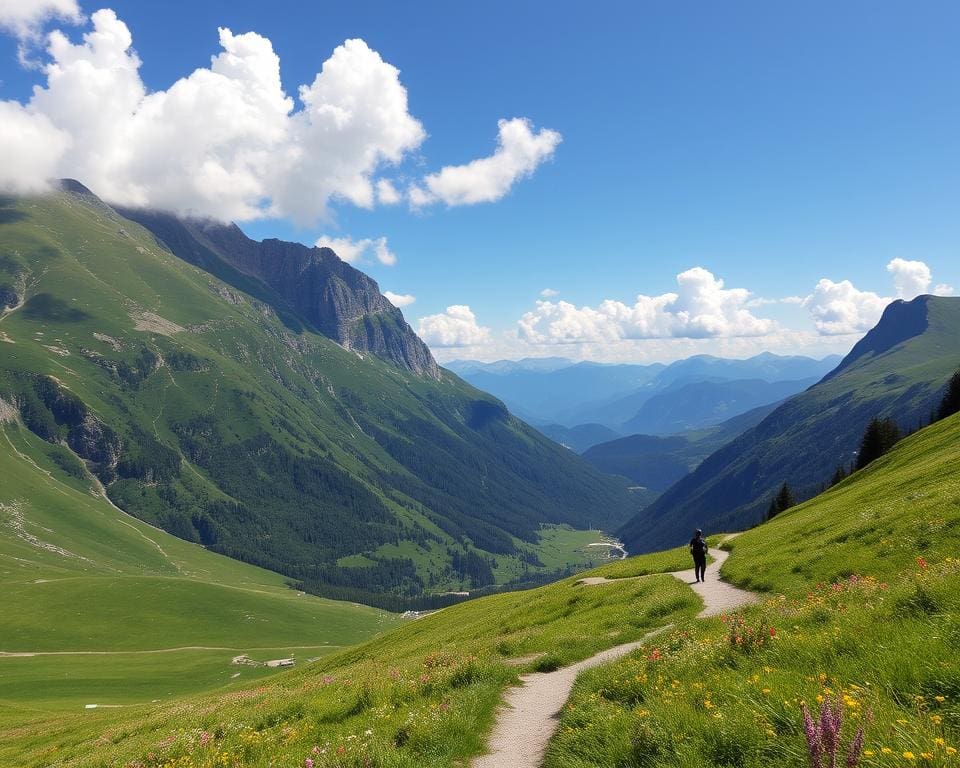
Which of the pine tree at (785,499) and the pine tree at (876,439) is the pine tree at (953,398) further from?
the pine tree at (785,499)

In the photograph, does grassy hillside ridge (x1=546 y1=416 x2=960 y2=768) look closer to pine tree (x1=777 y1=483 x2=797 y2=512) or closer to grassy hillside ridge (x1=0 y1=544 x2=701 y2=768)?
grassy hillside ridge (x1=0 y1=544 x2=701 y2=768)

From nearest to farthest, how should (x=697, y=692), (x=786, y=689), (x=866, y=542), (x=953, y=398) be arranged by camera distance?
(x=786, y=689) → (x=697, y=692) → (x=866, y=542) → (x=953, y=398)

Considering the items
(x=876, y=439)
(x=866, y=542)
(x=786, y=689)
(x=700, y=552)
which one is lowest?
(x=876, y=439)

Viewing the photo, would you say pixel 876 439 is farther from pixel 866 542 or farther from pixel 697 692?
pixel 697 692

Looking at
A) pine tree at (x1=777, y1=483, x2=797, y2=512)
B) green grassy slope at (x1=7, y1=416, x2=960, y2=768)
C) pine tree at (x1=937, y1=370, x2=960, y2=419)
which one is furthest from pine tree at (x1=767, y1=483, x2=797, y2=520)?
green grassy slope at (x1=7, y1=416, x2=960, y2=768)

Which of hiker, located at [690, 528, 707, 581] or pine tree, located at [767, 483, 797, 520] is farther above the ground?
hiker, located at [690, 528, 707, 581]

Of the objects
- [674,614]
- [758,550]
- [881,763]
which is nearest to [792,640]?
[881,763]

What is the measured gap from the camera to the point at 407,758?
32.3 ft

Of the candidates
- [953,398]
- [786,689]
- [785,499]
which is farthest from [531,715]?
[953,398]

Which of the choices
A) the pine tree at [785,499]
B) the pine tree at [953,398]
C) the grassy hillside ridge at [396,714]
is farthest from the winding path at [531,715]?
the pine tree at [953,398]

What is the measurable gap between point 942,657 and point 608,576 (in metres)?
39.6

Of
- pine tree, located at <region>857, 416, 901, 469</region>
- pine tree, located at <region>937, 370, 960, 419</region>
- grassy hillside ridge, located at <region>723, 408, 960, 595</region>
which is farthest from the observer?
pine tree, located at <region>937, 370, 960, 419</region>

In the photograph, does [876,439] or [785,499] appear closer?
[876,439]

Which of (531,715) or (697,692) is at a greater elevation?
(697,692)
